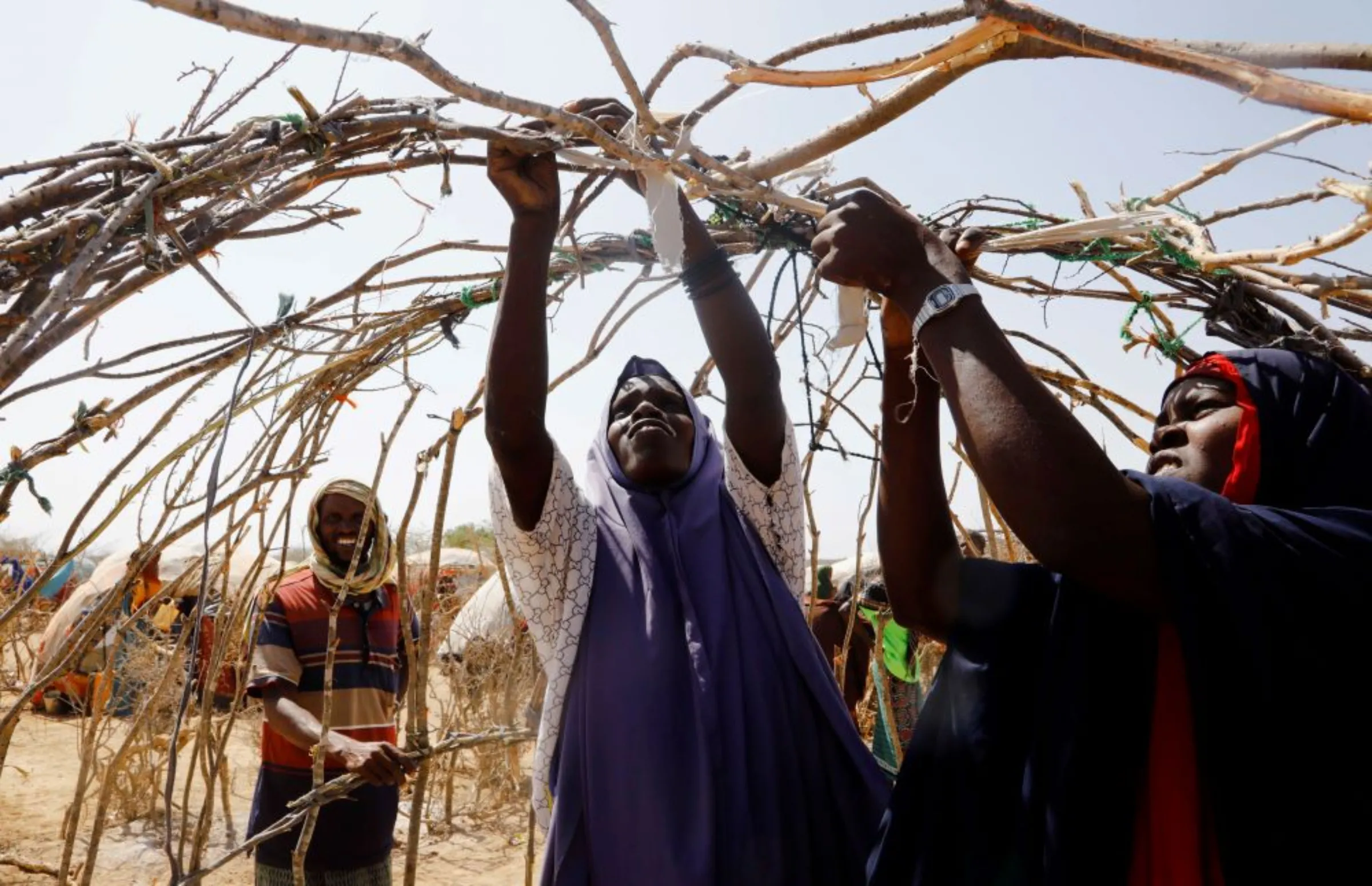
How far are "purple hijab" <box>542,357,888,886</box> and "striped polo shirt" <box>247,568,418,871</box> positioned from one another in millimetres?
1927

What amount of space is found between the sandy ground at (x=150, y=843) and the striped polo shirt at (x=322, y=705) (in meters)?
3.25

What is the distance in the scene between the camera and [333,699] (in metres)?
3.67

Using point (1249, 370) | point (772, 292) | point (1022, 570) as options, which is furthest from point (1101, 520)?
point (772, 292)

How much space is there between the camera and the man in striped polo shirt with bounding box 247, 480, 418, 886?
343cm

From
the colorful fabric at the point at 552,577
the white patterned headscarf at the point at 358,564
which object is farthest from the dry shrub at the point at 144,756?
the colorful fabric at the point at 552,577

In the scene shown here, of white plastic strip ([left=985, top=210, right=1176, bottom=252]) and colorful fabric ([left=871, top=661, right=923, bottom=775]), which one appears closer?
white plastic strip ([left=985, top=210, right=1176, bottom=252])

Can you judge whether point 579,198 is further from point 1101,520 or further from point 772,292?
point 1101,520

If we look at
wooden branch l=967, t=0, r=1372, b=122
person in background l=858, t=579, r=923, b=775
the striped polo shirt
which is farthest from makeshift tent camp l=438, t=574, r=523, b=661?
wooden branch l=967, t=0, r=1372, b=122

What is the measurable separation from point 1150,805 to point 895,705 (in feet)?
15.7

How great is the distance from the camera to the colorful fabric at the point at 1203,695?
1102mm

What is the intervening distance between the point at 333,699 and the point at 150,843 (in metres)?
5.10

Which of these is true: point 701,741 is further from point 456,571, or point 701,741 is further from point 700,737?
point 456,571

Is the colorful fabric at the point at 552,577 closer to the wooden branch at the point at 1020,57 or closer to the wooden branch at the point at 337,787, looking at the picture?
the wooden branch at the point at 337,787

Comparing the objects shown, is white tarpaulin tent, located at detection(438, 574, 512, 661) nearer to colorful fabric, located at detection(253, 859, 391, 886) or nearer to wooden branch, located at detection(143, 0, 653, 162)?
colorful fabric, located at detection(253, 859, 391, 886)
